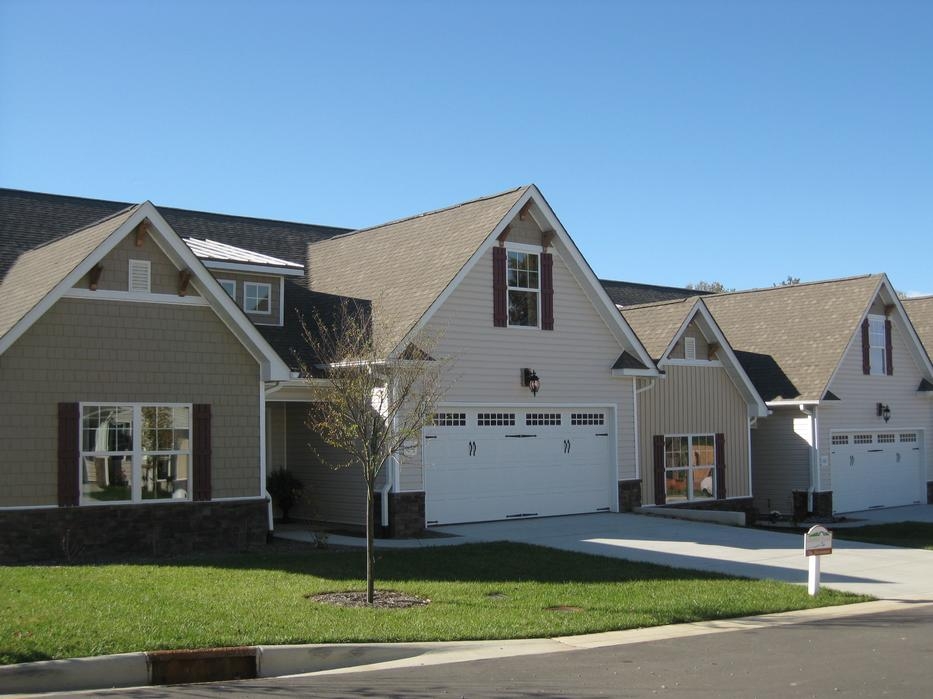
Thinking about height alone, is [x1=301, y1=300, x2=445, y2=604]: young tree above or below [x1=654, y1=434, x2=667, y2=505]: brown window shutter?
above

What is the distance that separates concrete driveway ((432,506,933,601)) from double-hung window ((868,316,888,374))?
10.7m

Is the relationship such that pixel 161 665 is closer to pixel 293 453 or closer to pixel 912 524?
pixel 293 453

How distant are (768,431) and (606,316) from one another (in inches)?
329

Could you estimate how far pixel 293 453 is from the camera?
23.0 meters

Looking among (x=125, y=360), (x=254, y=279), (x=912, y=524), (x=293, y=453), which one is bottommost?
(x=912, y=524)

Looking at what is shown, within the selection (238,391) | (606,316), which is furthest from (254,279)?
(606,316)

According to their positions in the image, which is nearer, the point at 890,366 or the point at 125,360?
the point at 125,360

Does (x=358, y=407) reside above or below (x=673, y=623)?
above

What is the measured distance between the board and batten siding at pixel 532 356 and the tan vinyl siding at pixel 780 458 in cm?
671

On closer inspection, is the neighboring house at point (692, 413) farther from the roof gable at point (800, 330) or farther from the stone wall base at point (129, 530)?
the stone wall base at point (129, 530)

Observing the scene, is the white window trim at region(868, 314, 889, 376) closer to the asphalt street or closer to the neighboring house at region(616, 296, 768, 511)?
the neighboring house at region(616, 296, 768, 511)

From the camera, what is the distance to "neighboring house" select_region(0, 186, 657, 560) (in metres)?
16.5

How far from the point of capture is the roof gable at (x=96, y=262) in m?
16.3

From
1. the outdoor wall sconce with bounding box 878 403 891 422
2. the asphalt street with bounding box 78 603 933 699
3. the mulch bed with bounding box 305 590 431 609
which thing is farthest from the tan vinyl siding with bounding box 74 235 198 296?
the outdoor wall sconce with bounding box 878 403 891 422
